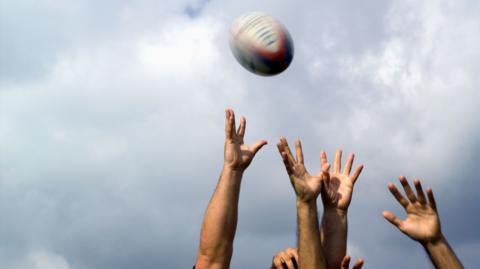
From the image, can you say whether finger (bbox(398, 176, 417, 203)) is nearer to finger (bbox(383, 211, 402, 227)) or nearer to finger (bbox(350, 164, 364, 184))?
finger (bbox(383, 211, 402, 227))

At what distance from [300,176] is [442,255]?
1.86 meters

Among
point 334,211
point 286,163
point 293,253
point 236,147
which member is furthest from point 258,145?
point 293,253

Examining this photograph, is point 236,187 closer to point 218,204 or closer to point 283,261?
point 218,204

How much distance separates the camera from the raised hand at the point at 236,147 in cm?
734

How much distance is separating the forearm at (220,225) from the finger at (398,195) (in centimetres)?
183

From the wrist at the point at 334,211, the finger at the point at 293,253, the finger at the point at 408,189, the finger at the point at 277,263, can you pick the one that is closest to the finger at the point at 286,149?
the wrist at the point at 334,211

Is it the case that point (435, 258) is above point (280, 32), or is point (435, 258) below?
below

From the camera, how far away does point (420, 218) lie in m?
6.99

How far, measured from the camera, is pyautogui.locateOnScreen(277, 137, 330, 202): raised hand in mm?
7152

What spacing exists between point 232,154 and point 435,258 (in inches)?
103

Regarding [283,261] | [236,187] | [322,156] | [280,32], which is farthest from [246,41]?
[283,261]

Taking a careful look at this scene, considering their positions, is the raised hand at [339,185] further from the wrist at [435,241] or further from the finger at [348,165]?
the wrist at [435,241]

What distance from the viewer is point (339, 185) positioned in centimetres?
839

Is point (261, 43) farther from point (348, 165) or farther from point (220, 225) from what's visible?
point (220, 225)
